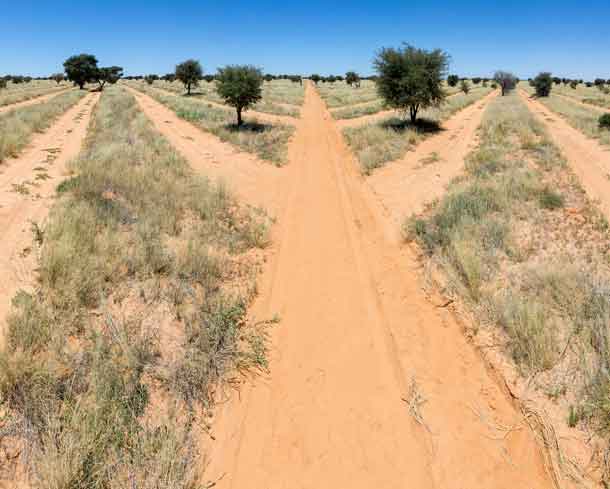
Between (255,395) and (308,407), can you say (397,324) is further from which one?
(255,395)

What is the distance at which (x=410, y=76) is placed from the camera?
2248 centimetres

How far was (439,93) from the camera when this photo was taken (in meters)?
23.5

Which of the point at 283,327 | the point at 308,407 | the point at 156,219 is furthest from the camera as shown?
the point at 156,219

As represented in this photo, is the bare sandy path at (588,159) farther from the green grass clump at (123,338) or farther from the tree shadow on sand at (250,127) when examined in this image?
the tree shadow on sand at (250,127)

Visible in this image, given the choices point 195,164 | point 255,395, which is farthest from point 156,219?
point 195,164

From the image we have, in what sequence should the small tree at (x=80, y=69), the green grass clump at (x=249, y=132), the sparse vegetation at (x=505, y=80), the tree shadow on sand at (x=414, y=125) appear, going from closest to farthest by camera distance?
the green grass clump at (x=249, y=132)
the tree shadow on sand at (x=414, y=125)
the sparse vegetation at (x=505, y=80)
the small tree at (x=80, y=69)

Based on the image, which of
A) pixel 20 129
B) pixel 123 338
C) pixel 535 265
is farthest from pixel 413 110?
pixel 123 338

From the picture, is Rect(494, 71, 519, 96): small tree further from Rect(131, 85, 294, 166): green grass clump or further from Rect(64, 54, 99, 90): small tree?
Rect(64, 54, 99, 90): small tree

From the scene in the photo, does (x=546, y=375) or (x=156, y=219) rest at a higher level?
(x=156, y=219)

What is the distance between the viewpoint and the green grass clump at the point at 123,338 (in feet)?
11.0

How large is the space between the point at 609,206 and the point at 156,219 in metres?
12.7

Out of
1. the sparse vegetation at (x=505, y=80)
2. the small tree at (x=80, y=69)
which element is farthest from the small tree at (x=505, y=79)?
the small tree at (x=80, y=69)

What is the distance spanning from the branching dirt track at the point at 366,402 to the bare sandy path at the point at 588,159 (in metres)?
7.63

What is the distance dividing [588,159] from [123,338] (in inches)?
806
